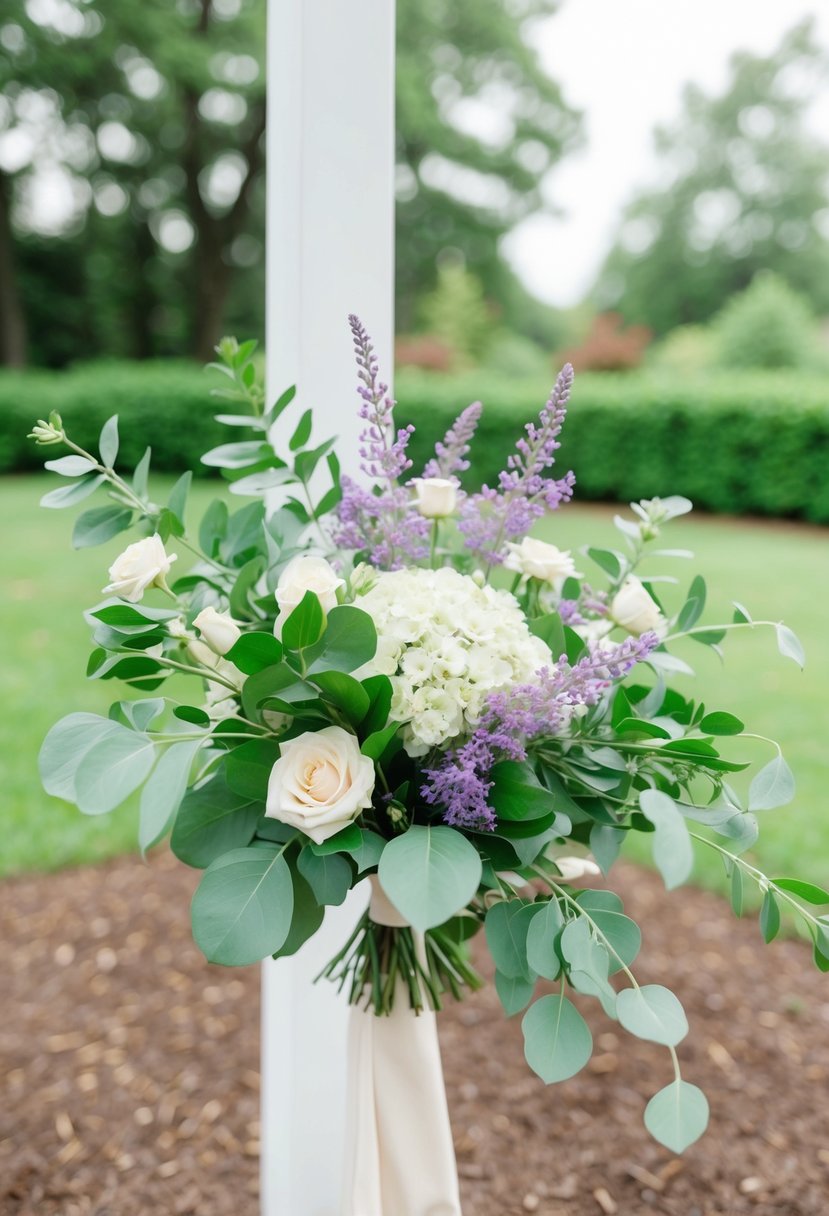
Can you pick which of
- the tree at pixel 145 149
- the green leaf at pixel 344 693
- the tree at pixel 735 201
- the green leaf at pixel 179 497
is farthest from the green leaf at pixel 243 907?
the tree at pixel 735 201

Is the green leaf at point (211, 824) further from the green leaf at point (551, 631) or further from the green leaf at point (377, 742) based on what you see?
the green leaf at point (551, 631)

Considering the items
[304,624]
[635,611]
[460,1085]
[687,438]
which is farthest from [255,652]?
[687,438]

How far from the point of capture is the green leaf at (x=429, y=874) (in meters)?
0.57

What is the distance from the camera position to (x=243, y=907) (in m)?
0.66

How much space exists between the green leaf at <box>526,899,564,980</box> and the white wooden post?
447 mm

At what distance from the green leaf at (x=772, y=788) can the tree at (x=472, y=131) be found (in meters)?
14.8

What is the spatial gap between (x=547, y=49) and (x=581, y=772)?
17.3 meters

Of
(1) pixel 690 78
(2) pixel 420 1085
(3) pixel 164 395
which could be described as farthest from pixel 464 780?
(1) pixel 690 78

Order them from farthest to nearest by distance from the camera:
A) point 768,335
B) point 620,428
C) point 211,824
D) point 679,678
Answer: point 768,335 < point 620,428 < point 679,678 < point 211,824

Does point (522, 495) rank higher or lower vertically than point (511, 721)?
higher

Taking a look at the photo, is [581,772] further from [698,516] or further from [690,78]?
[690,78]

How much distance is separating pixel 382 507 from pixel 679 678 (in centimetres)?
294

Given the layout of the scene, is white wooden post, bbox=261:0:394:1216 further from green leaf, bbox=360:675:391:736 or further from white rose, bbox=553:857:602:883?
green leaf, bbox=360:675:391:736

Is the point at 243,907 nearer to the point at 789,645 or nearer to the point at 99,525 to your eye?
the point at 99,525
